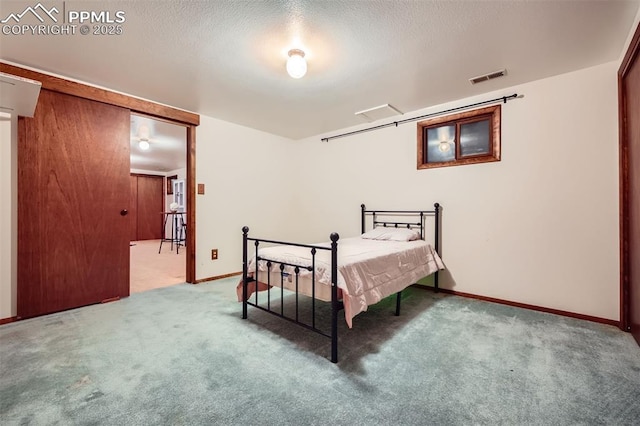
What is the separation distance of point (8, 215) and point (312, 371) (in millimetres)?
2998

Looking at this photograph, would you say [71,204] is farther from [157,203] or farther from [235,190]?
[157,203]

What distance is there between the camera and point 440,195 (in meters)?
3.43

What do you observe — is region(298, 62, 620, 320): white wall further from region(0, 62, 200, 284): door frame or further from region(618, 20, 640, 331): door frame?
region(0, 62, 200, 284): door frame

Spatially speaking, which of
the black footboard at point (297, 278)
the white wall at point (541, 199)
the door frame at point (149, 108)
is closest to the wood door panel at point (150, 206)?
the door frame at point (149, 108)

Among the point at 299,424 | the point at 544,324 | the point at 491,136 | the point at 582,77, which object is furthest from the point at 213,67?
the point at 544,324

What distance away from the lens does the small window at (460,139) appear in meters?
3.10

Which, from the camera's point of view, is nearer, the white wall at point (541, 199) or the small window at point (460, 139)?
the white wall at point (541, 199)

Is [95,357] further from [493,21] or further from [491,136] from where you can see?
[491,136]

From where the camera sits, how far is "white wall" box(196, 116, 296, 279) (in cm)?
387

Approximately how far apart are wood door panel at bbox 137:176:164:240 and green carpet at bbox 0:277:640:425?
7.05m

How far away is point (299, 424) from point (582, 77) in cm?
368

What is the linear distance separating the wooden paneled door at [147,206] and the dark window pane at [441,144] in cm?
842

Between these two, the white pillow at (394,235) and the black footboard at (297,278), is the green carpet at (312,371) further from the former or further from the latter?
the white pillow at (394,235)

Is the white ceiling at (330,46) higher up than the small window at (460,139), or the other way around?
the white ceiling at (330,46)
